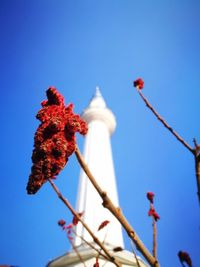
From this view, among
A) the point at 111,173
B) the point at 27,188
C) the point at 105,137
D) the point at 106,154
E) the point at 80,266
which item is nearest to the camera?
the point at 27,188

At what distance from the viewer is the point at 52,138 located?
1377 millimetres

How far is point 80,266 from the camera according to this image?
7.95 m

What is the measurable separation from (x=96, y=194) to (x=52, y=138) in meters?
14.3

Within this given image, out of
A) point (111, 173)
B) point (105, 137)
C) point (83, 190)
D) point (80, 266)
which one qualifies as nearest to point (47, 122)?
point (80, 266)

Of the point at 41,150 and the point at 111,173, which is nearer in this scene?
the point at 41,150

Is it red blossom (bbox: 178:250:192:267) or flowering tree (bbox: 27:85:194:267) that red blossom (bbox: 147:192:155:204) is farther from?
flowering tree (bbox: 27:85:194:267)

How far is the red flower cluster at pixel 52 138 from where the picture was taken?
1.28 metres

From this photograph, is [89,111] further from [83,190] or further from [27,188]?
[27,188]

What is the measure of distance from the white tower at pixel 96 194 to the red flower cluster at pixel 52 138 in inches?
197

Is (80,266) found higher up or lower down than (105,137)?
lower down

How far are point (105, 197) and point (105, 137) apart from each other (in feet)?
68.0

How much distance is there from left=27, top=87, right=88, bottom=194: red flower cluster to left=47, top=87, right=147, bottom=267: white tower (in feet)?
16.4

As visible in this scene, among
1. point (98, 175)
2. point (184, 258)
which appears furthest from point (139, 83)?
point (98, 175)

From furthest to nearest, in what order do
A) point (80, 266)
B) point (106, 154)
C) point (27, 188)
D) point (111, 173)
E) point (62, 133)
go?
1. point (106, 154)
2. point (111, 173)
3. point (80, 266)
4. point (62, 133)
5. point (27, 188)
